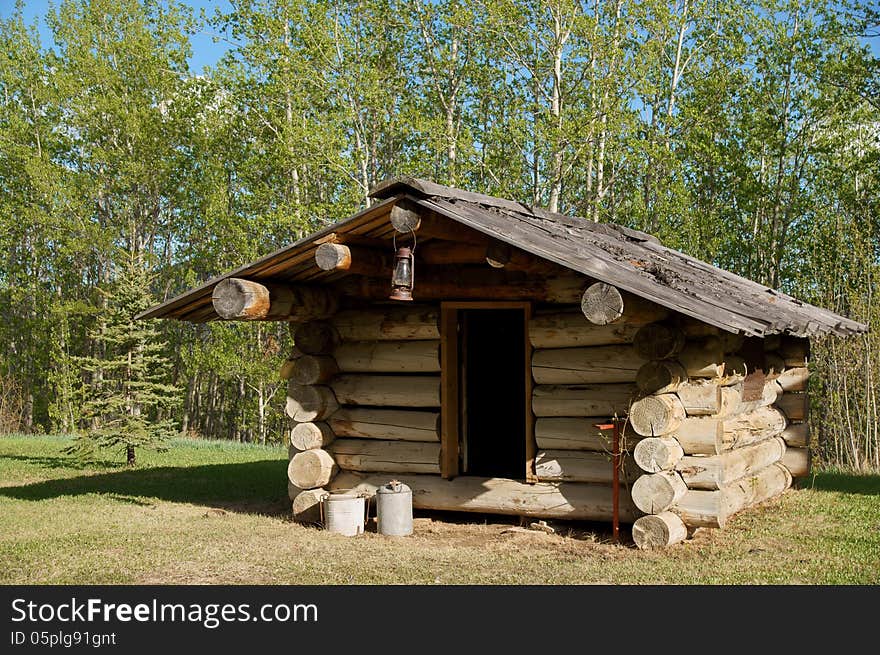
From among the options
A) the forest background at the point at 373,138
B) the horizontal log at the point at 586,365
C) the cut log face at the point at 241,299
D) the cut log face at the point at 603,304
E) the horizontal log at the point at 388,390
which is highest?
the forest background at the point at 373,138

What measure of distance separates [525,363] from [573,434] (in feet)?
3.38

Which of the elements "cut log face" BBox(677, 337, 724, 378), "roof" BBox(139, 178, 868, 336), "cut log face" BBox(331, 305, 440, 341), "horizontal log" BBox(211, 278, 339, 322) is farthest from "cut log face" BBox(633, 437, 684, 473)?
"horizontal log" BBox(211, 278, 339, 322)

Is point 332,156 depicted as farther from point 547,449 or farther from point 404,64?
point 547,449

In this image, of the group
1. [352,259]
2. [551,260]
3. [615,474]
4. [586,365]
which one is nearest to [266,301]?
[352,259]

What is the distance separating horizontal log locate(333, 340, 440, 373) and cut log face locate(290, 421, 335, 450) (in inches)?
30.2

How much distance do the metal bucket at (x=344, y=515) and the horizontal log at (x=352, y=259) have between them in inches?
94.3

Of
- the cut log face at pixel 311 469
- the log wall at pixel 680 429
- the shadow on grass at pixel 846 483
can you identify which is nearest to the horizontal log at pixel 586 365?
the log wall at pixel 680 429

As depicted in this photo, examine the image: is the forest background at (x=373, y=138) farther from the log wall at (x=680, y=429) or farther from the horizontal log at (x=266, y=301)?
the horizontal log at (x=266, y=301)

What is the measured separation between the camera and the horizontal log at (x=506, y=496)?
9.08 m

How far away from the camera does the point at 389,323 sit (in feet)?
33.3

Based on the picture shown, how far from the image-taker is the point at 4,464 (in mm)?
15039

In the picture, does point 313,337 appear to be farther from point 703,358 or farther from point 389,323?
point 703,358

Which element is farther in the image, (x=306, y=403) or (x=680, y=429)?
(x=306, y=403)

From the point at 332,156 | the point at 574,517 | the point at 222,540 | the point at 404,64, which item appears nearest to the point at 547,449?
the point at 574,517
